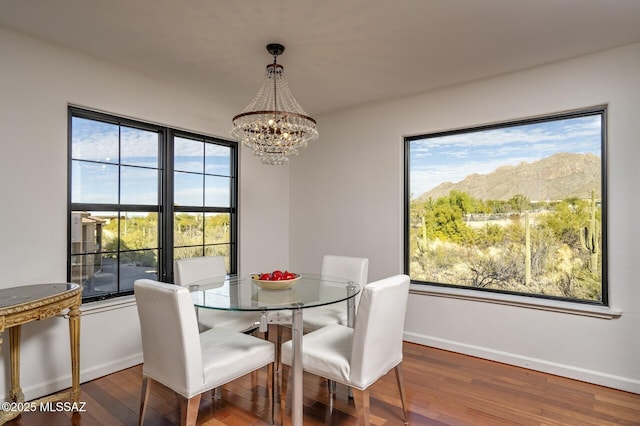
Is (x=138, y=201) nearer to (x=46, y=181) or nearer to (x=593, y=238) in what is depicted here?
(x=46, y=181)

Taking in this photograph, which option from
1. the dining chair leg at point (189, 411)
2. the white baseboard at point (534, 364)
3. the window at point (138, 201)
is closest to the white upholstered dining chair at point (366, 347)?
the dining chair leg at point (189, 411)

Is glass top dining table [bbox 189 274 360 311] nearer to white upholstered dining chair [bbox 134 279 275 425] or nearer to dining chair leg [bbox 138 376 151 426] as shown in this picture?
white upholstered dining chair [bbox 134 279 275 425]

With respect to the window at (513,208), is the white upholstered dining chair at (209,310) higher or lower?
lower

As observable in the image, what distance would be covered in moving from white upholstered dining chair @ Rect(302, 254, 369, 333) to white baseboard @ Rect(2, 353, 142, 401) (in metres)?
1.51

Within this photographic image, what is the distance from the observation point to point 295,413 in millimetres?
2004

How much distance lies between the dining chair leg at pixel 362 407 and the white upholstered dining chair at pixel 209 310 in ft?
3.24

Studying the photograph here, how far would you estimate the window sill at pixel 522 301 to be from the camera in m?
2.76

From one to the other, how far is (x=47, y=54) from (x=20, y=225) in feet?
4.09

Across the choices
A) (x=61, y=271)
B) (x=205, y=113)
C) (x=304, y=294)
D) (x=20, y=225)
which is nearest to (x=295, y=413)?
(x=304, y=294)

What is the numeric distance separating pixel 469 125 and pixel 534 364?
2.17 meters

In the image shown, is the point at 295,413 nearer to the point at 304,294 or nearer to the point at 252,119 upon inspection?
the point at 304,294

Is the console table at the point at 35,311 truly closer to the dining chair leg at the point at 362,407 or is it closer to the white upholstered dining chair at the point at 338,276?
the white upholstered dining chair at the point at 338,276
